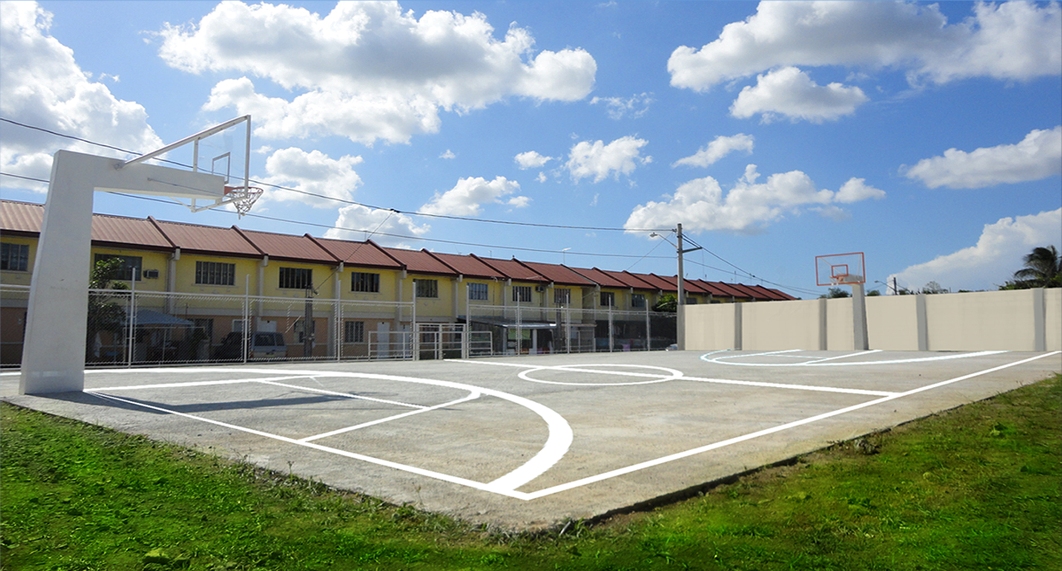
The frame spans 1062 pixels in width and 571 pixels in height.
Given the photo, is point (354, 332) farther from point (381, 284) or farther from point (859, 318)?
point (859, 318)

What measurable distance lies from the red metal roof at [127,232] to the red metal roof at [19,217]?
7.15 feet

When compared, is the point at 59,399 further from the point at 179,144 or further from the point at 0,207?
the point at 0,207

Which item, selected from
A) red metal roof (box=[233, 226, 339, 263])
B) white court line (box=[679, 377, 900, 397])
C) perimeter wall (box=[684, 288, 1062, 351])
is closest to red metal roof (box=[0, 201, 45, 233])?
red metal roof (box=[233, 226, 339, 263])

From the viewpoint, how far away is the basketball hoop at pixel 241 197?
14250mm

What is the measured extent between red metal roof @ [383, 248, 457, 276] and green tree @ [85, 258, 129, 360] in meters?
15.6

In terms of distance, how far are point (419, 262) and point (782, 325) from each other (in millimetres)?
22122

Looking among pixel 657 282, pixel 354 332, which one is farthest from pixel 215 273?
pixel 657 282

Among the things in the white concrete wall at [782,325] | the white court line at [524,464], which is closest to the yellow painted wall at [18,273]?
the white court line at [524,464]

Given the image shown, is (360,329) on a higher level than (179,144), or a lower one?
lower

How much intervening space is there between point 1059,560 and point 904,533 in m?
0.70

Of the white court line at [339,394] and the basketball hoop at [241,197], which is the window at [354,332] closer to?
the basketball hoop at [241,197]

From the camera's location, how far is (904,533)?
3.82 metres

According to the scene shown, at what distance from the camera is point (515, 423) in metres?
8.14

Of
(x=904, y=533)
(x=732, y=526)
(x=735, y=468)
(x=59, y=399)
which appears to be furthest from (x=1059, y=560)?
(x=59, y=399)
